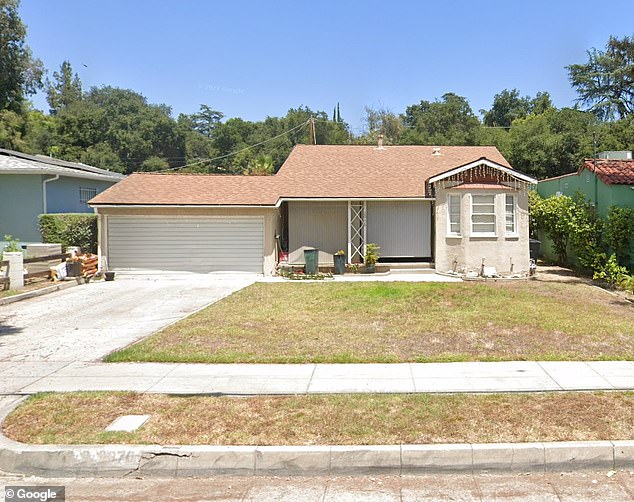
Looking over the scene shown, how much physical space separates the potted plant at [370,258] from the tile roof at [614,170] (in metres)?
7.79

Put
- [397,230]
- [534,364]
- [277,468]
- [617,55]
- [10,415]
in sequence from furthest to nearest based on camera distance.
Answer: [617,55]
[397,230]
[534,364]
[10,415]
[277,468]

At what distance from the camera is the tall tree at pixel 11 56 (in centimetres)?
4531

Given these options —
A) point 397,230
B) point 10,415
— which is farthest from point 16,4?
point 10,415

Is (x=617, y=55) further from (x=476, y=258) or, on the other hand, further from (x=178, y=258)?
(x=178, y=258)

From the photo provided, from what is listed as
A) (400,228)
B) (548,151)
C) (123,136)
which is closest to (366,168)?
(400,228)

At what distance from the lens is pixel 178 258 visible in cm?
1962

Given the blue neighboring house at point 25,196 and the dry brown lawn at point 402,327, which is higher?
the blue neighboring house at point 25,196

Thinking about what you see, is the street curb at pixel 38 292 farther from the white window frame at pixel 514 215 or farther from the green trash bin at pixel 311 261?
the white window frame at pixel 514 215

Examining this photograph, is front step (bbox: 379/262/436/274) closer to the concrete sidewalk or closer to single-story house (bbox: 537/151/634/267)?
single-story house (bbox: 537/151/634/267)

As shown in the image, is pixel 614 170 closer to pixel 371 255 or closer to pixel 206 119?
pixel 371 255

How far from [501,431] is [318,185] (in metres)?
16.0

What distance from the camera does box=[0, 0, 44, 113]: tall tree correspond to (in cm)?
4531

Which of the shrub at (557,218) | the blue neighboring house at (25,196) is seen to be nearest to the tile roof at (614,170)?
the shrub at (557,218)

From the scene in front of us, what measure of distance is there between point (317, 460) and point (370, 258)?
14543 mm
